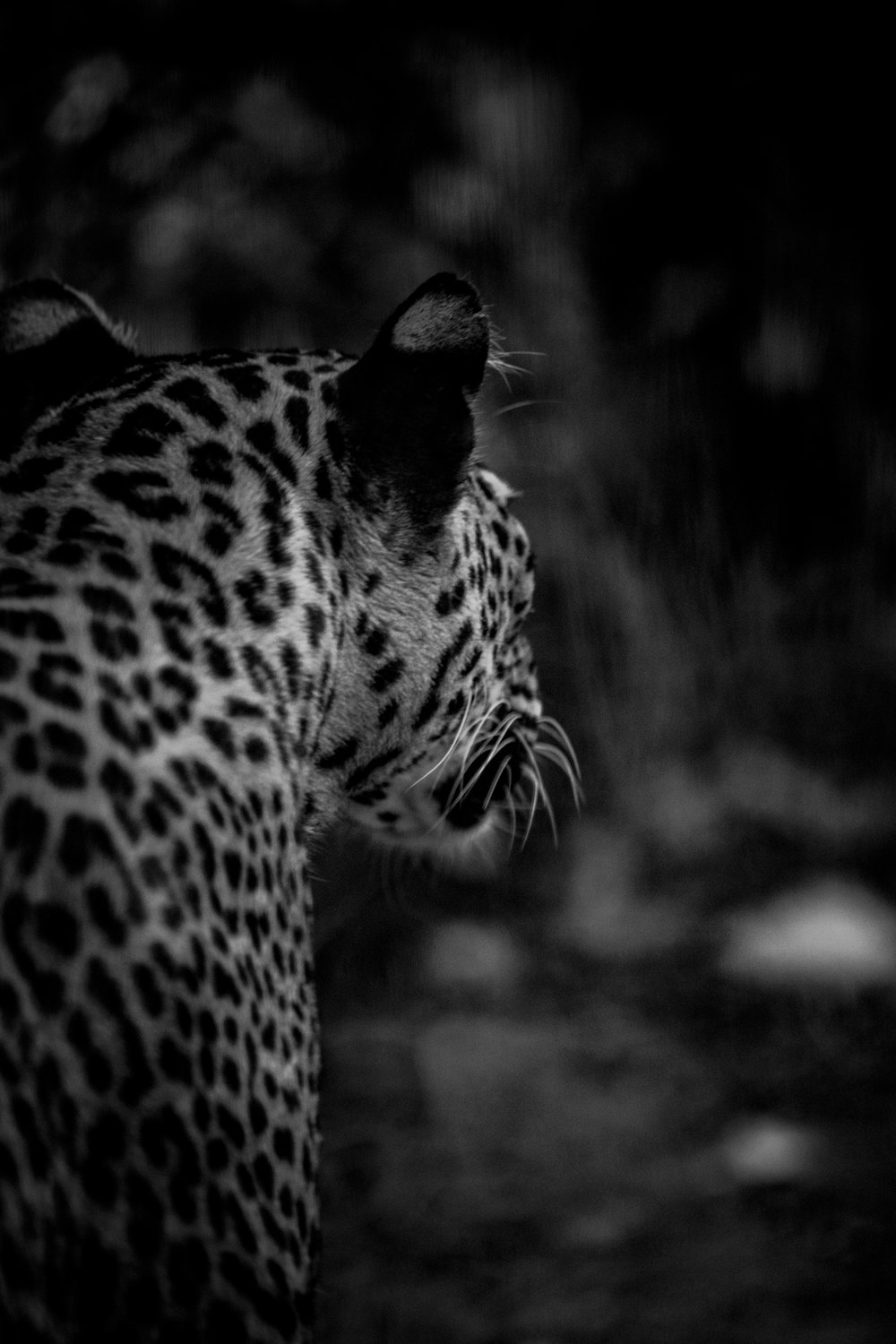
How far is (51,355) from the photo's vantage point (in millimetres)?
2178

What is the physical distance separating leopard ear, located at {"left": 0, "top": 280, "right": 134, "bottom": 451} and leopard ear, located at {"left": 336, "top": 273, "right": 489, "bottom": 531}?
0.40m

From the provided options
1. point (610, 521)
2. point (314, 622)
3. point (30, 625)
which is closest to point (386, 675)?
point (314, 622)

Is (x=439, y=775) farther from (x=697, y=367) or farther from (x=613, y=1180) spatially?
(x=697, y=367)

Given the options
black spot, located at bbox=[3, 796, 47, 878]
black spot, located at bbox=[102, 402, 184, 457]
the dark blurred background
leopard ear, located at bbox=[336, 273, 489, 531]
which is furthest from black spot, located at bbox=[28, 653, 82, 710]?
the dark blurred background

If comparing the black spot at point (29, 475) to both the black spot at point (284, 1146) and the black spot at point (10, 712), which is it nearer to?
the black spot at point (10, 712)

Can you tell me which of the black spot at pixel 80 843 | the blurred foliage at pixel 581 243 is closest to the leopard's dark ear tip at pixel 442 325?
the black spot at pixel 80 843

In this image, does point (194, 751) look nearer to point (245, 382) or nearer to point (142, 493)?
point (142, 493)

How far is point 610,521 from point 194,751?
3.01m

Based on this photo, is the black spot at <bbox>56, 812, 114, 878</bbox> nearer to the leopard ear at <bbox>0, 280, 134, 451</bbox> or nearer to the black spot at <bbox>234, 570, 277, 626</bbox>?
the black spot at <bbox>234, 570, 277, 626</bbox>

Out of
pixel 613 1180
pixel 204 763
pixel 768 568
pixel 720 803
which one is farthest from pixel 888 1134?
pixel 204 763

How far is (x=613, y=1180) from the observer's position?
3.37 m

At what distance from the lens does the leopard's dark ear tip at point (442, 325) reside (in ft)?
6.24

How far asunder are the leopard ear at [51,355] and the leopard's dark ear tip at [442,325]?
1.53ft

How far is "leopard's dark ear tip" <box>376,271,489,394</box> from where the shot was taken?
190 cm
